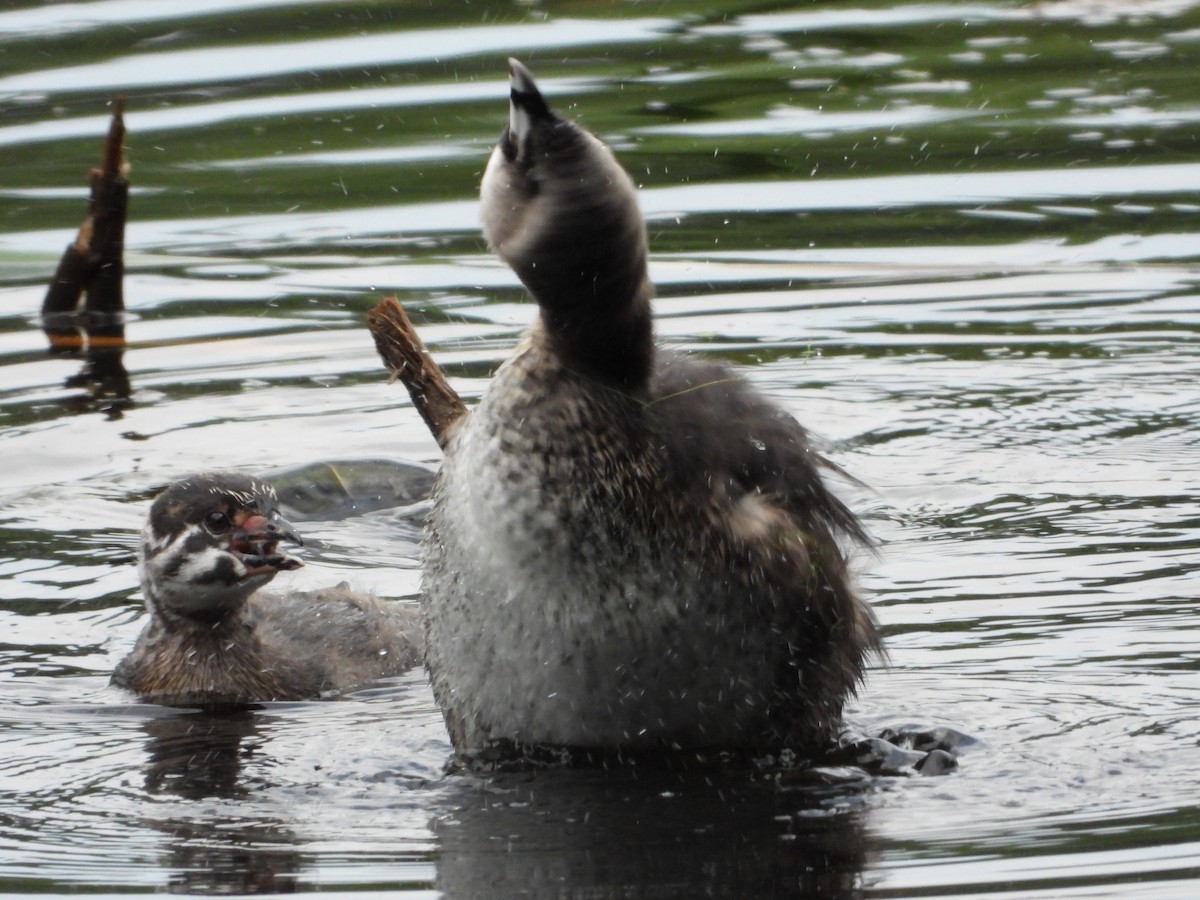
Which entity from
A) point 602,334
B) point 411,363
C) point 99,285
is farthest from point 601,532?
point 99,285

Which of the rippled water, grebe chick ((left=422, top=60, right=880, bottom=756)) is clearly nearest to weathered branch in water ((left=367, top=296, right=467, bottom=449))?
the rippled water

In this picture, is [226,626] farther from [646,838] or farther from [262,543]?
[646,838]

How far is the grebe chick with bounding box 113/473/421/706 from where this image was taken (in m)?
8.41

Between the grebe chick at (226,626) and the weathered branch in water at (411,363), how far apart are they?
750 millimetres

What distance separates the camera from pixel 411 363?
8.23m

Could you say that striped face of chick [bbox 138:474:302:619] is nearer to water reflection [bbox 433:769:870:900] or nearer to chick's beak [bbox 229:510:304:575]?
chick's beak [bbox 229:510:304:575]

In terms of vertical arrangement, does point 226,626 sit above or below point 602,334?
below

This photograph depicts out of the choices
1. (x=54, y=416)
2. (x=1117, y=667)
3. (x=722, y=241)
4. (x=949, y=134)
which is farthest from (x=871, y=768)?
(x=949, y=134)

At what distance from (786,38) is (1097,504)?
28.1ft

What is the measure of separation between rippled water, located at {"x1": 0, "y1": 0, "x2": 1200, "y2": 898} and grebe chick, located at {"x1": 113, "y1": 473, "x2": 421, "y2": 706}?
0.23 m

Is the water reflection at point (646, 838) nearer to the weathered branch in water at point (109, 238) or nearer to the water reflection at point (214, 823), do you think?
the water reflection at point (214, 823)

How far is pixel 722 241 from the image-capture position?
45.1 ft

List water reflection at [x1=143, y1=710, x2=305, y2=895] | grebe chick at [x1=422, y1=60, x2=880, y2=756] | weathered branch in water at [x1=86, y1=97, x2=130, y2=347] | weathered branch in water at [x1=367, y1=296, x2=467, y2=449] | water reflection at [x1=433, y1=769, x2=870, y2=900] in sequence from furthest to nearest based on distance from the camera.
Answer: weathered branch in water at [x1=86, y1=97, x2=130, y2=347] < weathered branch in water at [x1=367, y1=296, x2=467, y2=449] < grebe chick at [x1=422, y1=60, x2=880, y2=756] < water reflection at [x1=143, y1=710, x2=305, y2=895] < water reflection at [x1=433, y1=769, x2=870, y2=900]

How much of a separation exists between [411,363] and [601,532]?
204 cm
